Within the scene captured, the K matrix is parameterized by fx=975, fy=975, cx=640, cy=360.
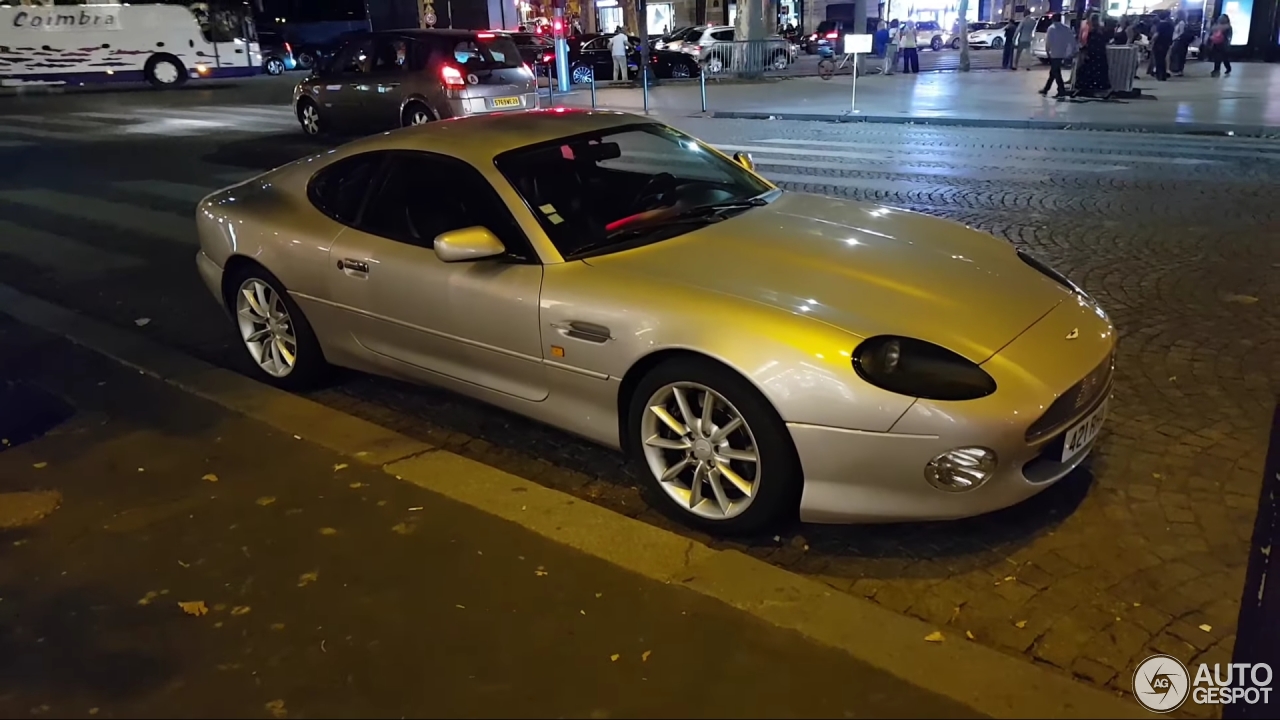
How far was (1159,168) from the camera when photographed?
436 inches

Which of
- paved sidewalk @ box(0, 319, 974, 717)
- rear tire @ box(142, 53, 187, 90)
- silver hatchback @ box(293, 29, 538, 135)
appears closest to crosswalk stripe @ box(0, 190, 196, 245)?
silver hatchback @ box(293, 29, 538, 135)

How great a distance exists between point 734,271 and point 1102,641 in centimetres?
176

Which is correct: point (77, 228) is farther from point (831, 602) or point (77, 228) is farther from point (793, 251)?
point (831, 602)

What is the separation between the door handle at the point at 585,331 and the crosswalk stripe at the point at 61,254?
19.1 ft

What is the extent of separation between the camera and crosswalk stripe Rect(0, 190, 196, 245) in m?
9.52

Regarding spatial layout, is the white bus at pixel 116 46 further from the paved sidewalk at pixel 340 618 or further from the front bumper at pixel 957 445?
the front bumper at pixel 957 445

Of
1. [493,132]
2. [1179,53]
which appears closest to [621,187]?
[493,132]

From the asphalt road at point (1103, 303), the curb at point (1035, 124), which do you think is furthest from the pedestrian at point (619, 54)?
the asphalt road at point (1103, 303)

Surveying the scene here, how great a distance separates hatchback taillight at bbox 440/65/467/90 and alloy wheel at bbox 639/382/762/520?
41.0 ft

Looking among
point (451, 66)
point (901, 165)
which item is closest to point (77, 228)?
point (451, 66)

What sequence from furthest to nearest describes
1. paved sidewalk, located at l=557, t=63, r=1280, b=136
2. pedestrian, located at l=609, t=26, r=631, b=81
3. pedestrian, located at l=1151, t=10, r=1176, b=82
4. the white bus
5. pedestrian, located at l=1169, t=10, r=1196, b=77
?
pedestrian, located at l=609, t=26, r=631, b=81
the white bus
pedestrian, located at l=1169, t=10, r=1196, b=77
pedestrian, located at l=1151, t=10, r=1176, b=82
paved sidewalk, located at l=557, t=63, r=1280, b=136

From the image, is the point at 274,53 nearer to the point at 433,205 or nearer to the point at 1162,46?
the point at 1162,46

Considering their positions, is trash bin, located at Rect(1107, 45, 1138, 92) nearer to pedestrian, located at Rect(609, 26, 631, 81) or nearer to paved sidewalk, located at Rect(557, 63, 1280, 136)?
paved sidewalk, located at Rect(557, 63, 1280, 136)

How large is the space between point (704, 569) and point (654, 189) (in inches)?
77.5
